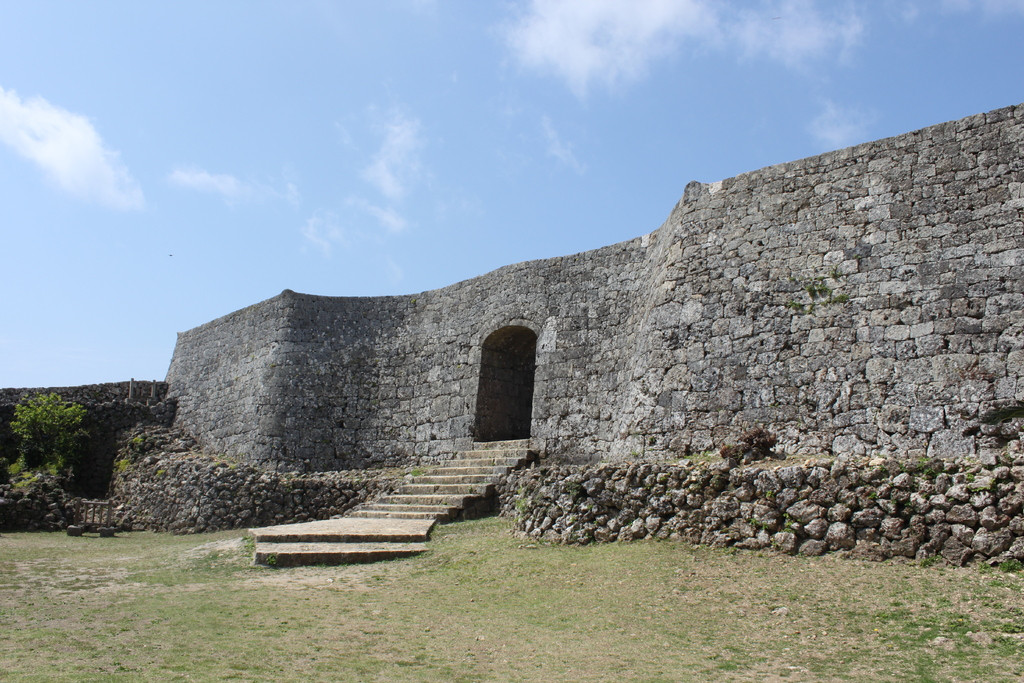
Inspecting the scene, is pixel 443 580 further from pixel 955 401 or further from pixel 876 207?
pixel 876 207

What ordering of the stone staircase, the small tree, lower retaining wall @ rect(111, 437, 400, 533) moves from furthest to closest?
the small tree < lower retaining wall @ rect(111, 437, 400, 533) < the stone staircase

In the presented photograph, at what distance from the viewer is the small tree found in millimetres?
16016

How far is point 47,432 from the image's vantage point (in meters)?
16.3

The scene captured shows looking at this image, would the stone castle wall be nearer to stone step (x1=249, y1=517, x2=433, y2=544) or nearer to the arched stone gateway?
the arched stone gateway

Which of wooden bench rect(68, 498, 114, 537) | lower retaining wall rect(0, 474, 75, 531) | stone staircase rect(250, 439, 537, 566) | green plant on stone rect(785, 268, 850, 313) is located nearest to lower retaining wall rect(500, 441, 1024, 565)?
stone staircase rect(250, 439, 537, 566)

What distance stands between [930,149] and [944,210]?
860mm

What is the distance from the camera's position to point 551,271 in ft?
43.3

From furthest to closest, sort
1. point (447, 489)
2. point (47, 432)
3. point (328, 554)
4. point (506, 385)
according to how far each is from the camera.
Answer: point (47, 432)
point (506, 385)
point (447, 489)
point (328, 554)

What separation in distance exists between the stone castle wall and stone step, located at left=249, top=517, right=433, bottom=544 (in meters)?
2.85

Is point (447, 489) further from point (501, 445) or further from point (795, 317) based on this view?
point (795, 317)

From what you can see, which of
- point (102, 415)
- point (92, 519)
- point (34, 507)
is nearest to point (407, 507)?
point (92, 519)

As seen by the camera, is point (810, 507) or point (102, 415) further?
point (102, 415)

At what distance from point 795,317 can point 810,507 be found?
309cm

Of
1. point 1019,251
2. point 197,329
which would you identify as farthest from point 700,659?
point 197,329
